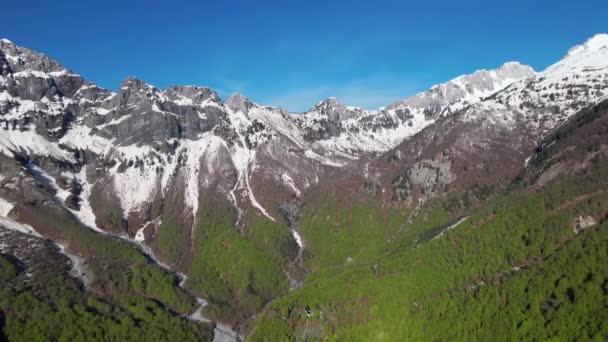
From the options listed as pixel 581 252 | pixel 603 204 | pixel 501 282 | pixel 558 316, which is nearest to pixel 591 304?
pixel 558 316

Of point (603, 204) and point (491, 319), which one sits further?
point (603, 204)

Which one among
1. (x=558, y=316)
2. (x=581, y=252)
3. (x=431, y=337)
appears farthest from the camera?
(x=431, y=337)

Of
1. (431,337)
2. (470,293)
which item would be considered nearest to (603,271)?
(470,293)

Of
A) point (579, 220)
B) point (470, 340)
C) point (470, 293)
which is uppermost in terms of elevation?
point (579, 220)

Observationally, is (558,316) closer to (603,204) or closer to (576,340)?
(576,340)

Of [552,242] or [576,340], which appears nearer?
[576,340]

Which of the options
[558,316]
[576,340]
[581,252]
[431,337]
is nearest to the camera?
[576,340]

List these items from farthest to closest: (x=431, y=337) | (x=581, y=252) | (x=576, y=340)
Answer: (x=431, y=337) → (x=581, y=252) → (x=576, y=340)

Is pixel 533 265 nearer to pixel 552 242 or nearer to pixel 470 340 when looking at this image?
pixel 552 242

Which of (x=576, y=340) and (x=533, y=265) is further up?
(x=533, y=265)
